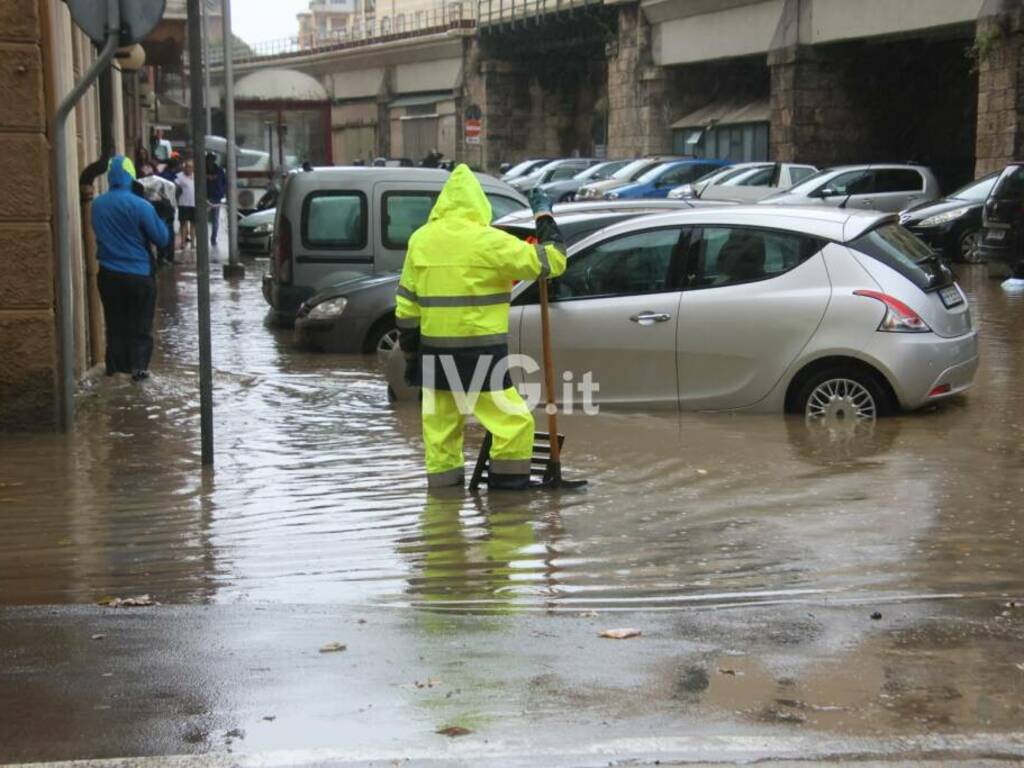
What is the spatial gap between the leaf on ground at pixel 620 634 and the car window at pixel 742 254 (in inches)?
193

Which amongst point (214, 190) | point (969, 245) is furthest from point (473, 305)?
point (214, 190)

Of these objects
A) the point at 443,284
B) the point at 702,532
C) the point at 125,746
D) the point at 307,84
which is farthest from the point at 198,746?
the point at 307,84

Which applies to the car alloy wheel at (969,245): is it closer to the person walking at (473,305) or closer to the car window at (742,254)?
the car window at (742,254)

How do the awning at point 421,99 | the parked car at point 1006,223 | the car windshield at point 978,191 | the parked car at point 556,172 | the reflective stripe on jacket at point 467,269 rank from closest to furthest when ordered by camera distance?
the reflective stripe on jacket at point 467,269 < the parked car at point 1006,223 < the car windshield at point 978,191 < the parked car at point 556,172 < the awning at point 421,99

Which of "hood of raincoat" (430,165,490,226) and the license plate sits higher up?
"hood of raincoat" (430,165,490,226)

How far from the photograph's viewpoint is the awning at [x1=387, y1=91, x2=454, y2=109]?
65.0 metres

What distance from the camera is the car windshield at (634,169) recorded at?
35.4m

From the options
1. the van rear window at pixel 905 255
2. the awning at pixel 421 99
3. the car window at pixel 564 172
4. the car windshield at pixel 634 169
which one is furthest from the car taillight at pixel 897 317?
the awning at pixel 421 99

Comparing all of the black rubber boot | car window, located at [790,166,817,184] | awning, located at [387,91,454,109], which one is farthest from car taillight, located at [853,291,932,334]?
awning, located at [387,91,454,109]

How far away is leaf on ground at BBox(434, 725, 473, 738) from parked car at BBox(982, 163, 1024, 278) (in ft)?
58.2

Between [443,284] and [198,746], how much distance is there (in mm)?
3827

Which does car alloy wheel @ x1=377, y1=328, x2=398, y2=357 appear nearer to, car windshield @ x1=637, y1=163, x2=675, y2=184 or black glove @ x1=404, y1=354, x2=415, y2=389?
black glove @ x1=404, y1=354, x2=415, y2=389

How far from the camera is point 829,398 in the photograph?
991 centimetres

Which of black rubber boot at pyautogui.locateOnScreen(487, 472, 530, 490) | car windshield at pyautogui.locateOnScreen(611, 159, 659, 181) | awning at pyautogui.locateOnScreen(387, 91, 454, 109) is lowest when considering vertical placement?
black rubber boot at pyautogui.locateOnScreen(487, 472, 530, 490)
